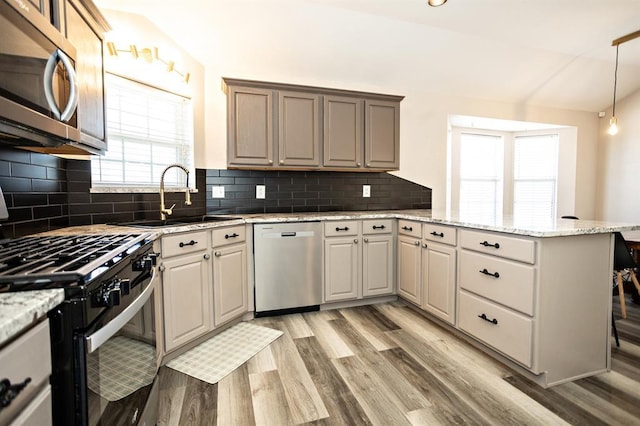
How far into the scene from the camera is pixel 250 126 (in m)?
2.93

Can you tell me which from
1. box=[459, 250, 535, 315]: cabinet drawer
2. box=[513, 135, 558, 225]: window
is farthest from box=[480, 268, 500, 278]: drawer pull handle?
box=[513, 135, 558, 225]: window

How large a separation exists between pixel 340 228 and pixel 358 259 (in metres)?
0.37

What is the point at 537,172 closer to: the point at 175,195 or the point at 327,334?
the point at 327,334

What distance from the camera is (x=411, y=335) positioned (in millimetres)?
2449

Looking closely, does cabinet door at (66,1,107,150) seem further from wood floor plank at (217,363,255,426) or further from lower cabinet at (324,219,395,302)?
lower cabinet at (324,219,395,302)

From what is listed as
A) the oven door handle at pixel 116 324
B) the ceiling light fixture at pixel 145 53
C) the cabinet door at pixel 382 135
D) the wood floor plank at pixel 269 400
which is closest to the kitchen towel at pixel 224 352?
the wood floor plank at pixel 269 400

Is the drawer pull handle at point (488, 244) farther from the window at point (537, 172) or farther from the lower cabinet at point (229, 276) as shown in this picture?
the window at point (537, 172)

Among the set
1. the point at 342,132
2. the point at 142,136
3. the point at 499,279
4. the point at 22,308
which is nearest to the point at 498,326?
the point at 499,279

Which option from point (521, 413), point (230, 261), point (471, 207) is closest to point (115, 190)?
point (230, 261)

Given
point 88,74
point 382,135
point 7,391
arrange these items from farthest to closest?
point 382,135, point 88,74, point 7,391

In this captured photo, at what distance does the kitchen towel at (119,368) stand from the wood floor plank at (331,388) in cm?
91

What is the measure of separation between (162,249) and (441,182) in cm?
335

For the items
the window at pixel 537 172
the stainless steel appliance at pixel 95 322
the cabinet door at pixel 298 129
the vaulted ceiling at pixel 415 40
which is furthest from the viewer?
the window at pixel 537 172

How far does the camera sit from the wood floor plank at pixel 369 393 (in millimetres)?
1542
